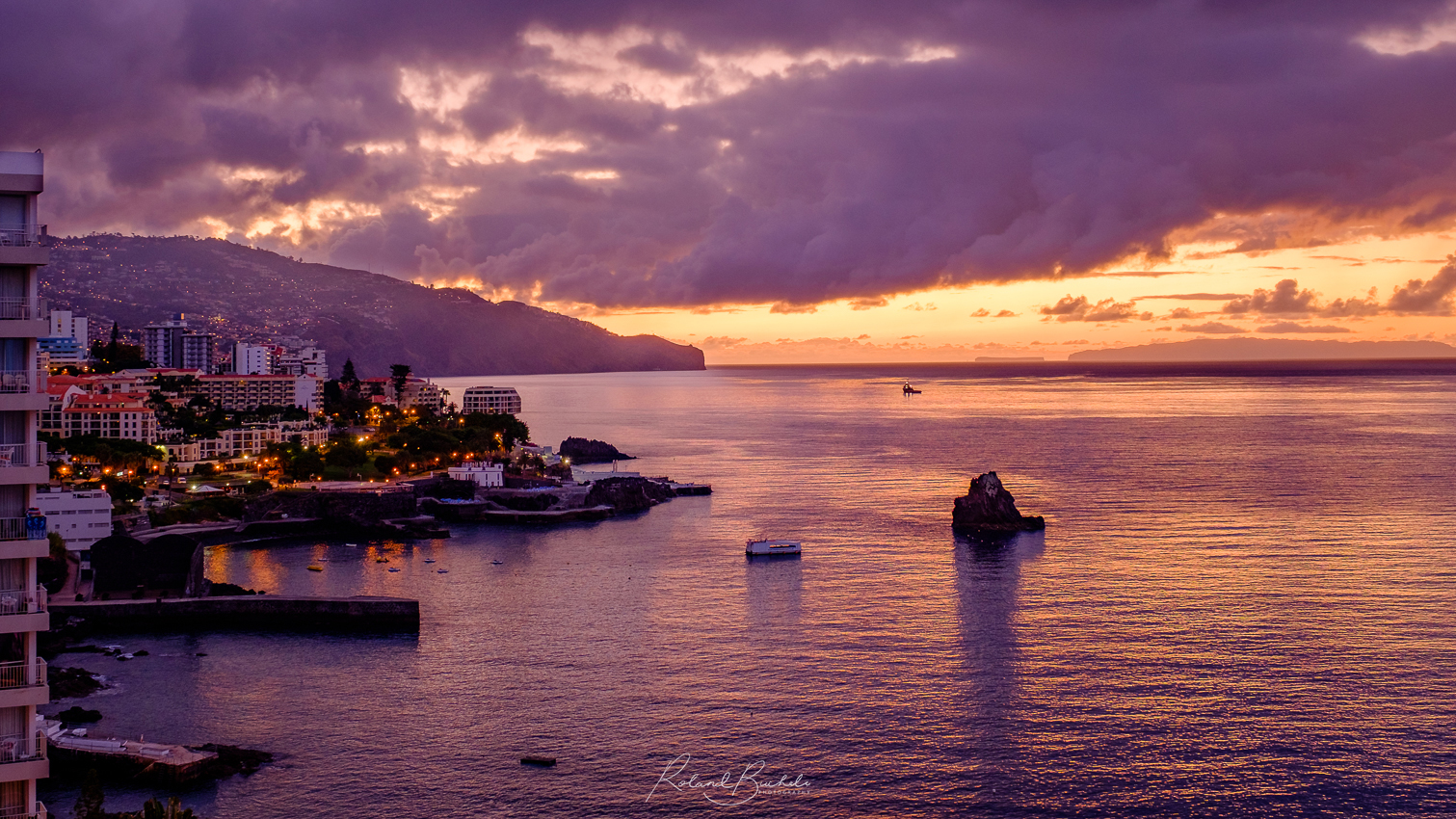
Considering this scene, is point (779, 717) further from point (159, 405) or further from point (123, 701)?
point (159, 405)

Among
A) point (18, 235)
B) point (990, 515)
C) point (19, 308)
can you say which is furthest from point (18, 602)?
point (990, 515)

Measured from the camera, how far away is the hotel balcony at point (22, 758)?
522 inches

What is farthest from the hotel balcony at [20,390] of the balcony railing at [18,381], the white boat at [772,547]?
the white boat at [772,547]

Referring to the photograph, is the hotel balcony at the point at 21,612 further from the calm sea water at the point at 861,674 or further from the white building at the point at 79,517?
the white building at the point at 79,517

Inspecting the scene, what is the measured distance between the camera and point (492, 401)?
7461 inches

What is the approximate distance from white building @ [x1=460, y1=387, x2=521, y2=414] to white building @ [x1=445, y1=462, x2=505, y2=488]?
84715 millimetres

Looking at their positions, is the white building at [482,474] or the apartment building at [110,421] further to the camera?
the apartment building at [110,421]

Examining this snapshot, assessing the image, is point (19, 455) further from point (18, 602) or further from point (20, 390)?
point (18, 602)

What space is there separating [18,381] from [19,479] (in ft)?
4.21

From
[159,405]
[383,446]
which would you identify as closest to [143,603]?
[383,446]

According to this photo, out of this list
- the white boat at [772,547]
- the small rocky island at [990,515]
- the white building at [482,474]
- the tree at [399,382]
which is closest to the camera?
the white boat at [772,547]

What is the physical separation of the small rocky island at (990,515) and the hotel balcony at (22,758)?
6641 cm

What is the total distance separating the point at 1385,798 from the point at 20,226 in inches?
1415

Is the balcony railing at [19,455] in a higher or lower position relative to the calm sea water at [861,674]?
higher
